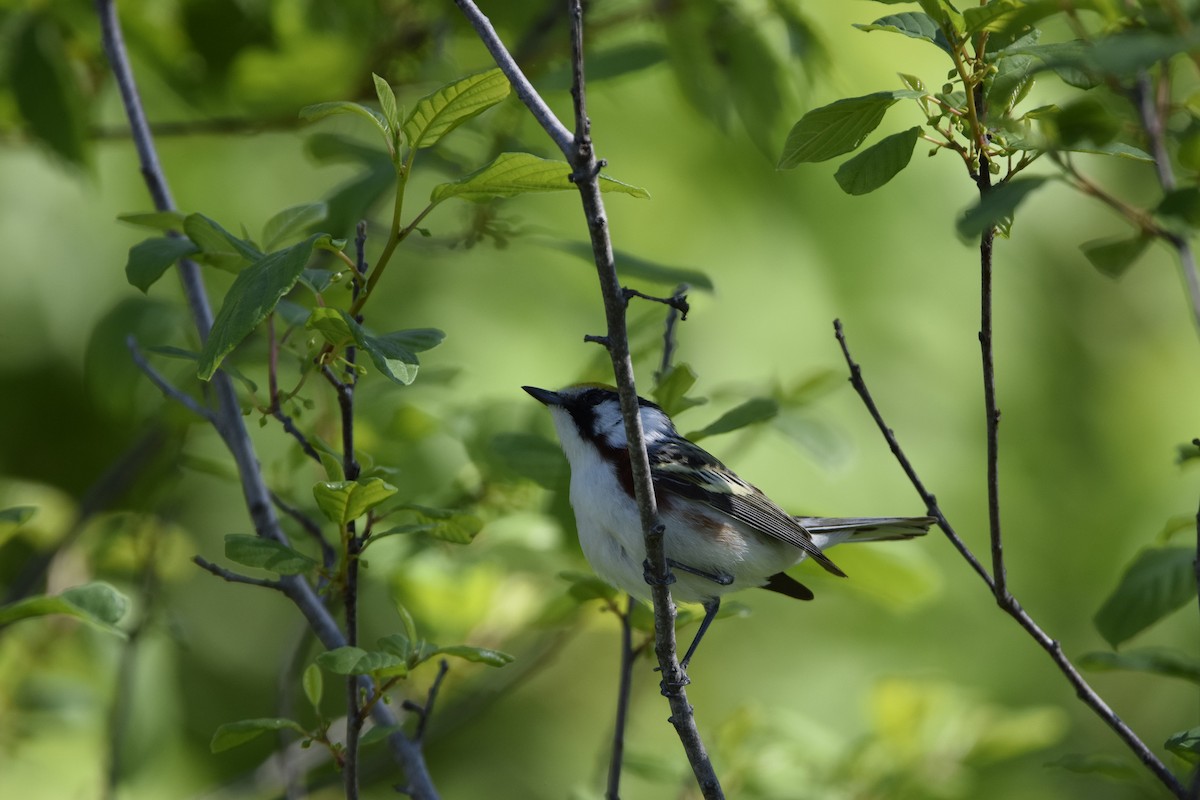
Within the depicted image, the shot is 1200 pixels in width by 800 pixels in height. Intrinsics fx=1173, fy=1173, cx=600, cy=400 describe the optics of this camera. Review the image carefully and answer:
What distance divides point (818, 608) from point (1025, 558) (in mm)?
731

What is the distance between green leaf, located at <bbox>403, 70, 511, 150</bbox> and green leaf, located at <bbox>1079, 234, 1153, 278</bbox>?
78 cm

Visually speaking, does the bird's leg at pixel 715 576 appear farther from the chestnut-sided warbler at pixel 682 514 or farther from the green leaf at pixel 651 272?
the green leaf at pixel 651 272

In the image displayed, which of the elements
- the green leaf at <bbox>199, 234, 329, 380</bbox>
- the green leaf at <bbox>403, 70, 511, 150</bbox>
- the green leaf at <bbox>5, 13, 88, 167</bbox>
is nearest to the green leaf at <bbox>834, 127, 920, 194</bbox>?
the green leaf at <bbox>403, 70, 511, 150</bbox>

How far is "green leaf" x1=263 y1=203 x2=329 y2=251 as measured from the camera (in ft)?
6.55

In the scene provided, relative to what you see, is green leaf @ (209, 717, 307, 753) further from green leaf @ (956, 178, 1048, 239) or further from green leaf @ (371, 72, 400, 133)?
green leaf @ (956, 178, 1048, 239)

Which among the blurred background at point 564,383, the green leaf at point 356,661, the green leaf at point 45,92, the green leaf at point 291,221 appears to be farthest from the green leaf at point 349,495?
the green leaf at point 45,92

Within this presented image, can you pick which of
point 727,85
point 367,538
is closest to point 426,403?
point 367,538

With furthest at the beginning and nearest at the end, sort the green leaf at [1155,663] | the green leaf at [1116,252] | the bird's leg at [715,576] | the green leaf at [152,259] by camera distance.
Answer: the bird's leg at [715,576], the green leaf at [1155,663], the green leaf at [152,259], the green leaf at [1116,252]

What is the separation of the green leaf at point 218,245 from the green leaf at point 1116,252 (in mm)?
1161

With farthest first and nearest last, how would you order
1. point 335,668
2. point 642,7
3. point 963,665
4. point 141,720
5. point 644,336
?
point 963,665 < point 642,7 < point 141,720 < point 644,336 < point 335,668

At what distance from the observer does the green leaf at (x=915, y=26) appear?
5.32 feet

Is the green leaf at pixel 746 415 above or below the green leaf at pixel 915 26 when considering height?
below

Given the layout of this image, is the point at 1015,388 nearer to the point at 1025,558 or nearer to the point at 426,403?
the point at 1025,558

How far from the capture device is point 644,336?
2.67 m
